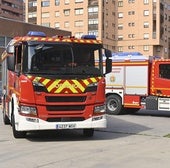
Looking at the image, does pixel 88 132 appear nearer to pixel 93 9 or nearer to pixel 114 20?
pixel 93 9

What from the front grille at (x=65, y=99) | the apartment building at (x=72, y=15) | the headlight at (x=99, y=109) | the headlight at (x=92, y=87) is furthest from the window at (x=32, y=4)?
the front grille at (x=65, y=99)

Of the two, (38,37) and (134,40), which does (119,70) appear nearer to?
(38,37)

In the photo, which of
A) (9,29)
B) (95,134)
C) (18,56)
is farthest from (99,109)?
(9,29)

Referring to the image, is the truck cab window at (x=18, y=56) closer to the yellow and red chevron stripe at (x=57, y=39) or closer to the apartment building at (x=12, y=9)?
the yellow and red chevron stripe at (x=57, y=39)

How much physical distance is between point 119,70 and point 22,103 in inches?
410

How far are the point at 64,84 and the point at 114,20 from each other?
91298 millimetres

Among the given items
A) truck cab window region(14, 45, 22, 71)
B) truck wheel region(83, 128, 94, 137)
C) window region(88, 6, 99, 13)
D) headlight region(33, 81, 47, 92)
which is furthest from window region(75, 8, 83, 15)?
headlight region(33, 81, 47, 92)

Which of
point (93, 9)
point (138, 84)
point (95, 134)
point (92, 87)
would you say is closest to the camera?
point (92, 87)

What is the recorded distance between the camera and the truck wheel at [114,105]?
2205 cm

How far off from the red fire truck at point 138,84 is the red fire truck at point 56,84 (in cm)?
833

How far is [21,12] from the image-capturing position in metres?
148

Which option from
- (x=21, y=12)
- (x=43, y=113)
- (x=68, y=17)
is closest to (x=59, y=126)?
(x=43, y=113)

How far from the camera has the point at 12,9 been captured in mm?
142000

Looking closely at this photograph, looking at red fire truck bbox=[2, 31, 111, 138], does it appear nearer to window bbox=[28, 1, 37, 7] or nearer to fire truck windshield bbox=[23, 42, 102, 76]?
fire truck windshield bbox=[23, 42, 102, 76]
